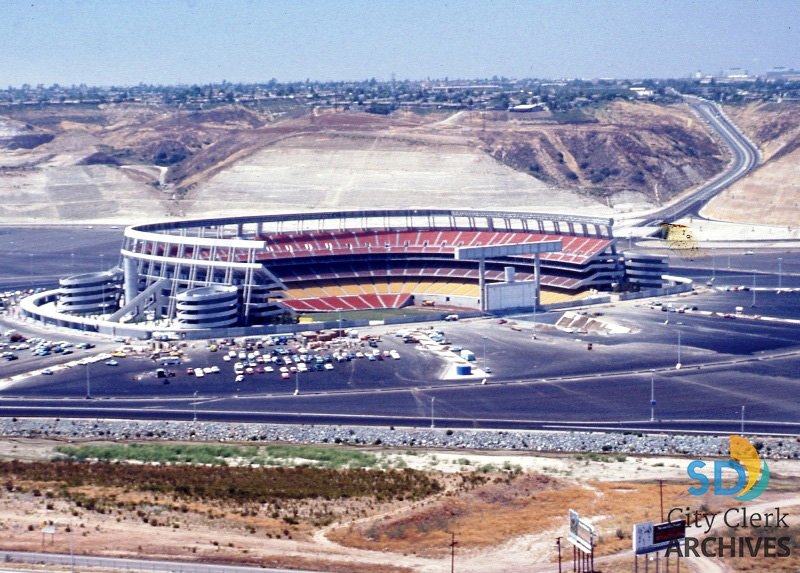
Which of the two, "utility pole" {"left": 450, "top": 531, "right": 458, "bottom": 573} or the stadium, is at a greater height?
the stadium

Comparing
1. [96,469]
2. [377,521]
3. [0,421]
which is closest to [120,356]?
[0,421]

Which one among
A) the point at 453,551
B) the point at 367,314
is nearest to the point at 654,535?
the point at 453,551

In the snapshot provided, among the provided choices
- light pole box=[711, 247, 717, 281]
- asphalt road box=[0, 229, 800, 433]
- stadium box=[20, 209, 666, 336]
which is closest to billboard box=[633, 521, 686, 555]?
asphalt road box=[0, 229, 800, 433]

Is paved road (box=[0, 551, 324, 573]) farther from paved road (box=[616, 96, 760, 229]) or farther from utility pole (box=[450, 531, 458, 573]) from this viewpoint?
paved road (box=[616, 96, 760, 229])

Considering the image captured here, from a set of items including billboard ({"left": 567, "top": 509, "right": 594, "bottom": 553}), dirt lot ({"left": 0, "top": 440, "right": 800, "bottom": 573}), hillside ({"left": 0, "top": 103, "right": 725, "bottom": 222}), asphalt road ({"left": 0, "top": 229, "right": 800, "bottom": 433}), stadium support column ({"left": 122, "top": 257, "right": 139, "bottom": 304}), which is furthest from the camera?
hillside ({"left": 0, "top": 103, "right": 725, "bottom": 222})

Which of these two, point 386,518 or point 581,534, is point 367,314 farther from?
point 581,534
